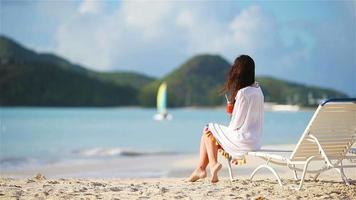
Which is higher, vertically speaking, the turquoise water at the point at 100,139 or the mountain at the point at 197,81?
the mountain at the point at 197,81

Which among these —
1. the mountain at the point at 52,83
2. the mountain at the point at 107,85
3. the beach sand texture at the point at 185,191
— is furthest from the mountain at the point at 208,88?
the beach sand texture at the point at 185,191

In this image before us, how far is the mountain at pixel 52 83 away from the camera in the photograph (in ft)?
213

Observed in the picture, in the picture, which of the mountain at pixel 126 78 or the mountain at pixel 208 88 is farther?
the mountain at pixel 126 78

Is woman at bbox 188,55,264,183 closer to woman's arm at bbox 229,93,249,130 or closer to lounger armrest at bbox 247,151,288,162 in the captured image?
woman's arm at bbox 229,93,249,130

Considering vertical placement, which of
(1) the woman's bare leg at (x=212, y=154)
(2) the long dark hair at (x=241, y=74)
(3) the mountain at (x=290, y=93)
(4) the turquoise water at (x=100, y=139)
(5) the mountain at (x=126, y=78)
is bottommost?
(4) the turquoise water at (x=100, y=139)

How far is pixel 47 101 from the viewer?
235ft

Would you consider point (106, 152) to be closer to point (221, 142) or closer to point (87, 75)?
point (221, 142)

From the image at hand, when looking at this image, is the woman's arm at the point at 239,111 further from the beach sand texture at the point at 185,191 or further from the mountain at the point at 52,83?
the mountain at the point at 52,83

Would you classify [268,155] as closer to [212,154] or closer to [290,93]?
[212,154]

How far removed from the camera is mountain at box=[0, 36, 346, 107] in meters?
63.6

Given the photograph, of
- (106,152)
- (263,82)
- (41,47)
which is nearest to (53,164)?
(106,152)

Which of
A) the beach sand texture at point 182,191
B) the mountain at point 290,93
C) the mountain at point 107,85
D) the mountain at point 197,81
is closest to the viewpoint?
the beach sand texture at point 182,191

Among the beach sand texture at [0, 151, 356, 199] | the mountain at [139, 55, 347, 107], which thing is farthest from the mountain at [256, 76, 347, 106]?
the beach sand texture at [0, 151, 356, 199]

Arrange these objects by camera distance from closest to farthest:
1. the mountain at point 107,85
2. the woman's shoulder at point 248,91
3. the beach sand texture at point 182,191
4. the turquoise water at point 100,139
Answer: the beach sand texture at point 182,191 → the woman's shoulder at point 248,91 → the turquoise water at point 100,139 → the mountain at point 107,85
